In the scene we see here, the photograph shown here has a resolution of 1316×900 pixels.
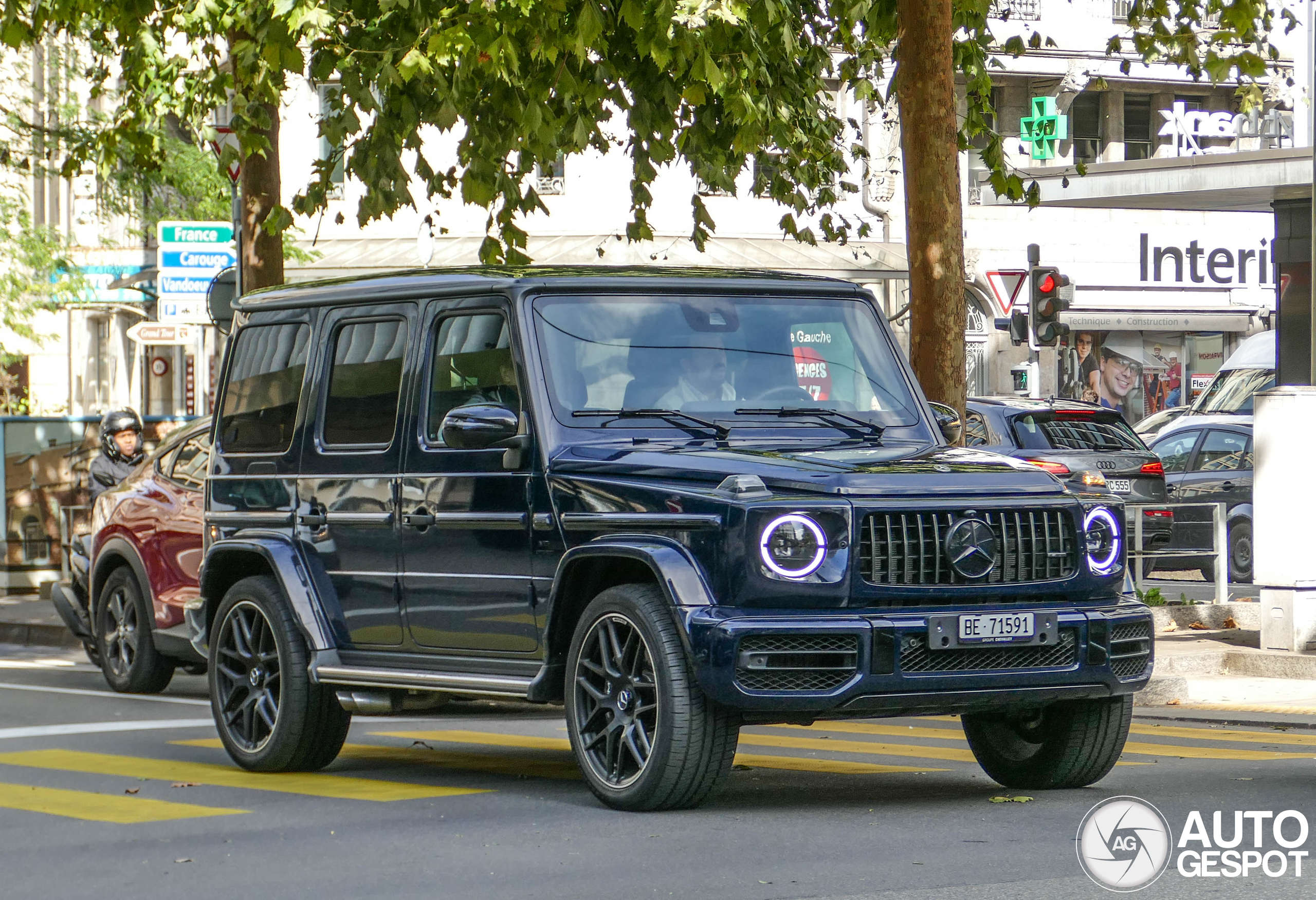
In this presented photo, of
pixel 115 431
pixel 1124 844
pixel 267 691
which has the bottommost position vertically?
pixel 1124 844

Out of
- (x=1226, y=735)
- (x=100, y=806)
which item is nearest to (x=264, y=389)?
(x=100, y=806)

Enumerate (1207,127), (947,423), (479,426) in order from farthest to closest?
1. (1207,127)
2. (947,423)
3. (479,426)

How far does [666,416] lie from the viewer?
7.95 metres

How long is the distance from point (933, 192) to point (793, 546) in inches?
273

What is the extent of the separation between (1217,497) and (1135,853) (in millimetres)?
14987

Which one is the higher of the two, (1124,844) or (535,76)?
(535,76)

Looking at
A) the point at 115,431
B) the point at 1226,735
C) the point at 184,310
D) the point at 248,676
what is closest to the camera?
the point at 248,676

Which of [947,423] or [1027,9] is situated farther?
[1027,9]

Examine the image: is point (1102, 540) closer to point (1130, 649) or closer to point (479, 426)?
point (1130, 649)

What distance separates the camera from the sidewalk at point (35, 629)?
1747cm

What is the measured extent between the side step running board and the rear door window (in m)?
14.5

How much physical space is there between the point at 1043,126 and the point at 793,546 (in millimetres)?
35906

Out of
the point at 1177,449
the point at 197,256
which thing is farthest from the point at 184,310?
the point at 1177,449

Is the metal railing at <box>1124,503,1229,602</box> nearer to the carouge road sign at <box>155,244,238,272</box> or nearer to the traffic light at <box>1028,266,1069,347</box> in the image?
the traffic light at <box>1028,266,1069,347</box>
